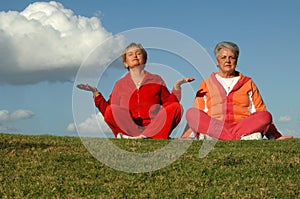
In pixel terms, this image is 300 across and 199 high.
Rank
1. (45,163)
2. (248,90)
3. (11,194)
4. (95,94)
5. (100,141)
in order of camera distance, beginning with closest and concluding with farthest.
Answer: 1. (11,194)
2. (45,163)
3. (100,141)
4. (95,94)
5. (248,90)

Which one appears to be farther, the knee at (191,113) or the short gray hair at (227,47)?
the short gray hair at (227,47)

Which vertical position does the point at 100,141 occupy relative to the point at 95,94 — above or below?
below

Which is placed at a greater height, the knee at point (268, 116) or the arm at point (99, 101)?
the arm at point (99, 101)

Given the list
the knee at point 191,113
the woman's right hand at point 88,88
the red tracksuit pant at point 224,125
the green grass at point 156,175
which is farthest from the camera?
the red tracksuit pant at point 224,125

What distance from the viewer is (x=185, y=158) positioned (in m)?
8.18

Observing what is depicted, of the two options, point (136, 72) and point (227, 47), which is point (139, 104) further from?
point (227, 47)

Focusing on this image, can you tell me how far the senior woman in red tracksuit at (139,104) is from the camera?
11445 millimetres

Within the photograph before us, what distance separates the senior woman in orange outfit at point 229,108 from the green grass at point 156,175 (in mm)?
1966

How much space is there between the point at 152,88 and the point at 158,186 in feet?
17.8

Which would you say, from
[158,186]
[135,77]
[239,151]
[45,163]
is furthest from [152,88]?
[158,186]

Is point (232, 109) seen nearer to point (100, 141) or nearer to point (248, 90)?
point (248, 90)

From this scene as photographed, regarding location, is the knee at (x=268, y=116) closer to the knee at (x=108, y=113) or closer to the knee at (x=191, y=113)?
the knee at (x=191, y=113)

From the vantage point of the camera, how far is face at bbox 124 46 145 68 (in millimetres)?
11594

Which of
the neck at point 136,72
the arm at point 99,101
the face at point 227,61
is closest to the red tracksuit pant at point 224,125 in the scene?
the face at point 227,61
